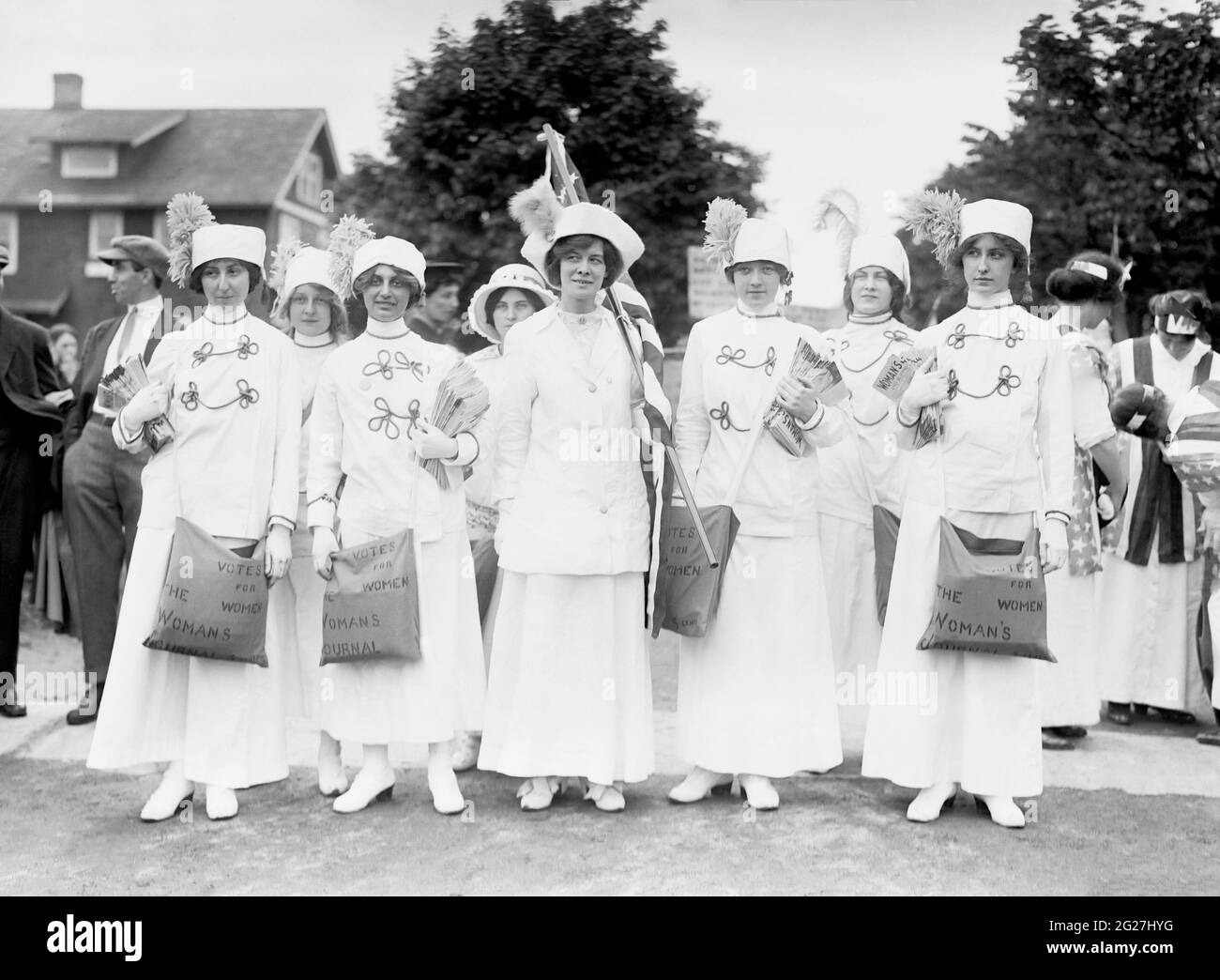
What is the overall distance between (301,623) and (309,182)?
27.4m

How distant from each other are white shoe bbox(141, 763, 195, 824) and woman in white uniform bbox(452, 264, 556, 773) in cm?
120

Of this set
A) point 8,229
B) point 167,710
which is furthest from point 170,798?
point 8,229

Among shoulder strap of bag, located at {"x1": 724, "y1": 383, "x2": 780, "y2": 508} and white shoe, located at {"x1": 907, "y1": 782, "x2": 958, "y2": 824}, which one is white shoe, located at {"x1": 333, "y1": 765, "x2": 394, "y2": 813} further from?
white shoe, located at {"x1": 907, "y1": 782, "x2": 958, "y2": 824}

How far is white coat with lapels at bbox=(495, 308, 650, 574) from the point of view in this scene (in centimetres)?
530

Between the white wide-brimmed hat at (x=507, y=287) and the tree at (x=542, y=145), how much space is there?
178 inches

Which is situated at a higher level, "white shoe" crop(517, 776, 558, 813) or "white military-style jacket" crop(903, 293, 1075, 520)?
"white military-style jacket" crop(903, 293, 1075, 520)

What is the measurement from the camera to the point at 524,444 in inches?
214

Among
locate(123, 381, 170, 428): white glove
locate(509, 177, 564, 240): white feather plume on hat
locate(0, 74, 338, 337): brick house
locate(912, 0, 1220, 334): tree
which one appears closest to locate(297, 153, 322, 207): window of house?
locate(0, 74, 338, 337): brick house

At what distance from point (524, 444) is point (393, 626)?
84 cm

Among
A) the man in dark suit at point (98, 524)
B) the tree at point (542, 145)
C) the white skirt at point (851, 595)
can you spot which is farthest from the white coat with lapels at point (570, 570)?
the tree at point (542, 145)

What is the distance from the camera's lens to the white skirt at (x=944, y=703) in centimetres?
522

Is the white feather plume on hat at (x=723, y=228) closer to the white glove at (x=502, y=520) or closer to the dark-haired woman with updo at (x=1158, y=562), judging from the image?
the white glove at (x=502, y=520)

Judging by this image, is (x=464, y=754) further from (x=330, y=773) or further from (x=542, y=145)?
(x=542, y=145)

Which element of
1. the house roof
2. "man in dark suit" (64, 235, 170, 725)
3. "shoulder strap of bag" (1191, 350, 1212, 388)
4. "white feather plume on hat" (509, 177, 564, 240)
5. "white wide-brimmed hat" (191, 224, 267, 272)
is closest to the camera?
"white wide-brimmed hat" (191, 224, 267, 272)
